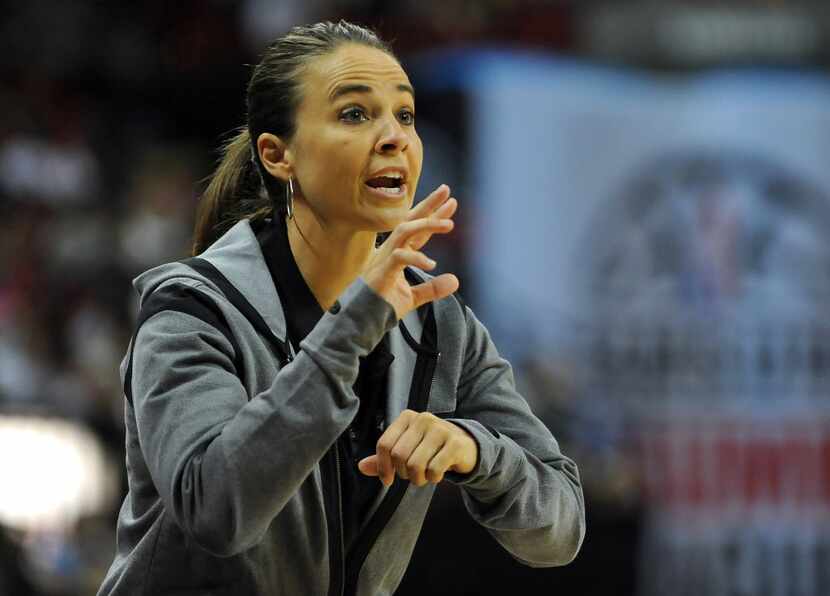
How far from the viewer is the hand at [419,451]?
6.35 ft

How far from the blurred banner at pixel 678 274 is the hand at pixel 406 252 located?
6.88m

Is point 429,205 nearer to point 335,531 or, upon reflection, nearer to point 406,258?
point 406,258

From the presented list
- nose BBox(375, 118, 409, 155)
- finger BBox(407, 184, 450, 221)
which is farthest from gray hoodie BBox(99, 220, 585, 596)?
nose BBox(375, 118, 409, 155)

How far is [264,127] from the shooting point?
234 centimetres

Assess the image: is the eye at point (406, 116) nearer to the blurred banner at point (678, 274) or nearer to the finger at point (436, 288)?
the finger at point (436, 288)

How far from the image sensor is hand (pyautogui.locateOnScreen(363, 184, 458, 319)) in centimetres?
190

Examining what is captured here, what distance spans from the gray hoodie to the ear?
3.8 inches

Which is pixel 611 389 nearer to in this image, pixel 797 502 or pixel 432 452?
pixel 797 502

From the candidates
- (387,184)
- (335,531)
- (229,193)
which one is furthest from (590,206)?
(335,531)

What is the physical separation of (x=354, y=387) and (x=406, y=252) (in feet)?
1.34

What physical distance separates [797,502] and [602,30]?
3728mm

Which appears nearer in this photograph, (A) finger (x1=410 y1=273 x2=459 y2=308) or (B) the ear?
(A) finger (x1=410 y1=273 x2=459 y2=308)

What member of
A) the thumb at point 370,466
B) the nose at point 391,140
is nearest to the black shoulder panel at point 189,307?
the thumb at point 370,466

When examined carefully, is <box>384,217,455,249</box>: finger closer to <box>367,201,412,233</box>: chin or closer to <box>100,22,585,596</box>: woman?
<box>100,22,585,596</box>: woman
